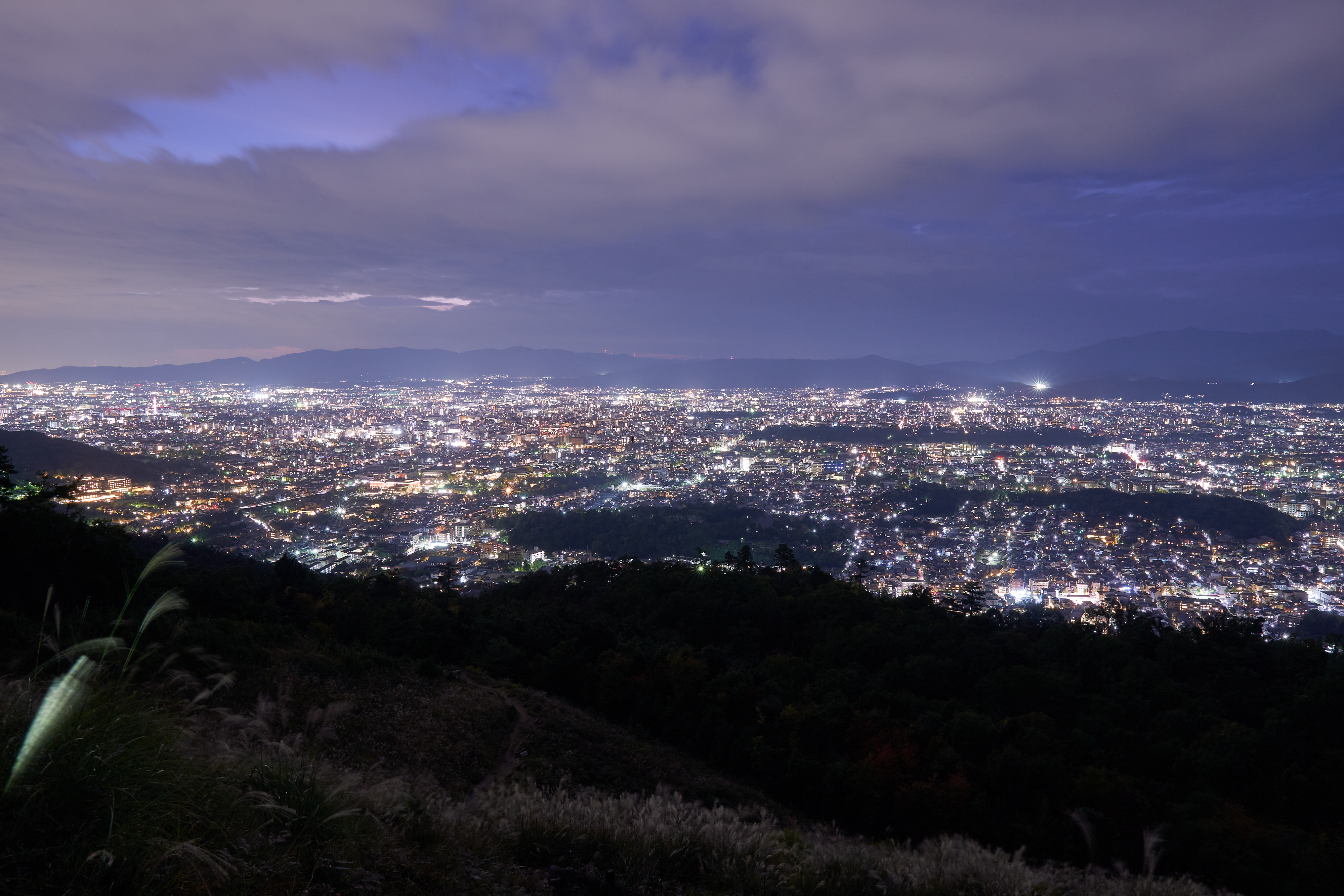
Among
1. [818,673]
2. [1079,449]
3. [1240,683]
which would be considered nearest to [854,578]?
[818,673]

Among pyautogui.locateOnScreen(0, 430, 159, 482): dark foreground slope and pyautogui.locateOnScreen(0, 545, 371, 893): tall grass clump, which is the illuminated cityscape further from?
pyautogui.locateOnScreen(0, 545, 371, 893): tall grass clump

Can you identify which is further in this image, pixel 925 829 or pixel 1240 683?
pixel 1240 683

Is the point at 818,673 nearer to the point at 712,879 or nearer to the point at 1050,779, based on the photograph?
the point at 1050,779

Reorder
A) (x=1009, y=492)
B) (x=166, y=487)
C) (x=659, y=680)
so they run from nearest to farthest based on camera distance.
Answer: (x=659, y=680) → (x=166, y=487) → (x=1009, y=492)

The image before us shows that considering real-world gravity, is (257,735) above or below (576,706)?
above

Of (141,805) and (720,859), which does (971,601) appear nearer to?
(720,859)

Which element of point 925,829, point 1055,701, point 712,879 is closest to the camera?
point 712,879

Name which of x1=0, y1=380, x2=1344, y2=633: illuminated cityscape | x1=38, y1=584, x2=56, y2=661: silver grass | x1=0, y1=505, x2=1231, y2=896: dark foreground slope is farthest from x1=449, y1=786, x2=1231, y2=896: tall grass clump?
x1=0, y1=380, x2=1344, y2=633: illuminated cityscape

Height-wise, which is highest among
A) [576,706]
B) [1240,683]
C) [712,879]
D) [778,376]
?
[778,376]
